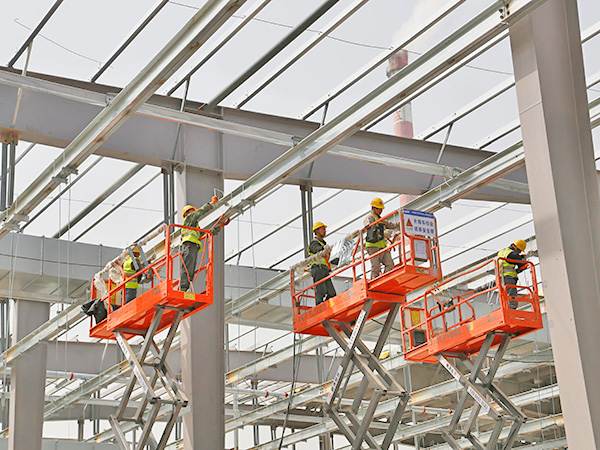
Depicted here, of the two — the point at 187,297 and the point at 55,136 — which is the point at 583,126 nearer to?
the point at 187,297

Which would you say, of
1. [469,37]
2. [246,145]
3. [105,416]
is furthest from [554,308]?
[105,416]

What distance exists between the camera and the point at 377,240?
1744 cm

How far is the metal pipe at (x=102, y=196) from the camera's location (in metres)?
21.0

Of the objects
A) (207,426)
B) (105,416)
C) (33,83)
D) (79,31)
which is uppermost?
(79,31)

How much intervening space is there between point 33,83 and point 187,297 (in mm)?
4954

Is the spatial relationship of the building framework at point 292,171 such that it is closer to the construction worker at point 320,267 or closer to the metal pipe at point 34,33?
the metal pipe at point 34,33

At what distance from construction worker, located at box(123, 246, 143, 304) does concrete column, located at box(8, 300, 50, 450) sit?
23.6 feet

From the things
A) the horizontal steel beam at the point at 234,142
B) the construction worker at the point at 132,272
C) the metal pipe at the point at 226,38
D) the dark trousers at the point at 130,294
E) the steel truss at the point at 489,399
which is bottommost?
the steel truss at the point at 489,399

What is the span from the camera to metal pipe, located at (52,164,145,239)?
68.8 ft

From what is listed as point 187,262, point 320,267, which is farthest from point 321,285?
point 187,262

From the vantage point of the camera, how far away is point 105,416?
34875 mm

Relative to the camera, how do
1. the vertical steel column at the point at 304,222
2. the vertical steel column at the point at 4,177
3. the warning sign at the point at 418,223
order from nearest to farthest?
the warning sign at the point at 418,223 → the vertical steel column at the point at 4,177 → the vertical steel column at the point at 304,222

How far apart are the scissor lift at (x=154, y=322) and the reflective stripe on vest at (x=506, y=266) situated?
657cm

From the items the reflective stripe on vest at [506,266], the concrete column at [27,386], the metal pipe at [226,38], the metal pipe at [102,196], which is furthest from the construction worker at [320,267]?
the concrete column at [27,386]
